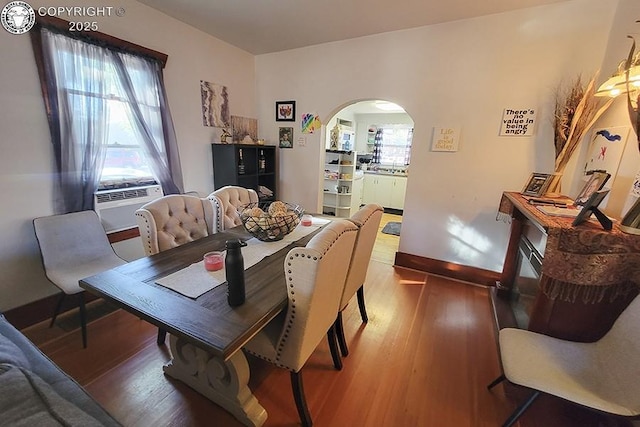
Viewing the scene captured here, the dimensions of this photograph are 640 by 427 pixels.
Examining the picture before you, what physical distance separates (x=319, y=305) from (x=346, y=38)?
2965 millimetres

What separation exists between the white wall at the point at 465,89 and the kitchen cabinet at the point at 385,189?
9.61ft

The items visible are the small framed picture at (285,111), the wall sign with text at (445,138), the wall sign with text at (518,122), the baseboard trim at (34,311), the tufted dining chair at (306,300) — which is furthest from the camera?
the small framed picture at (285,111)

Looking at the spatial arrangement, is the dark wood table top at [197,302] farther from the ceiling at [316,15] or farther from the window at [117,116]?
the ceiling at [316,15]

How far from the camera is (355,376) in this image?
165 cm

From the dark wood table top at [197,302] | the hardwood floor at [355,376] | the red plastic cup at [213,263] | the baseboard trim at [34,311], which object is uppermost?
the red plastic cup at [213,263]

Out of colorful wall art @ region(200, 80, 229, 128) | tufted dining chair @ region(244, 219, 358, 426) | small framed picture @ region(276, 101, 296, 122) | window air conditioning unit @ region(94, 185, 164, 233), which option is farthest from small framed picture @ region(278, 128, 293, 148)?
tufted dining chair @ region(244, 219, 358, 426)

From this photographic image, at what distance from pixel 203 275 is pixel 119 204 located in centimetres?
167

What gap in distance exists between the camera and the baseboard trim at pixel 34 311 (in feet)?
6.22

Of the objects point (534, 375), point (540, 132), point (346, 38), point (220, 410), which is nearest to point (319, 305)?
point (220, 410)

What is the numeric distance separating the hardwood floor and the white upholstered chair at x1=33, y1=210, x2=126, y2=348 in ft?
0.84

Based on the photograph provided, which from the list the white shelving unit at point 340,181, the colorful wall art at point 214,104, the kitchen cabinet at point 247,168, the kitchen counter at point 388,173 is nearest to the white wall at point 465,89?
the kitchen cabinet at point 247,168

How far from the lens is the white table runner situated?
1.18 m

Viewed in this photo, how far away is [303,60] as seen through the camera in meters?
3.29

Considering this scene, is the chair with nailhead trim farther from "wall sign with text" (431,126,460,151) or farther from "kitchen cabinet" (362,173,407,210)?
"kitchen cabinet" (362,173,407,210)
